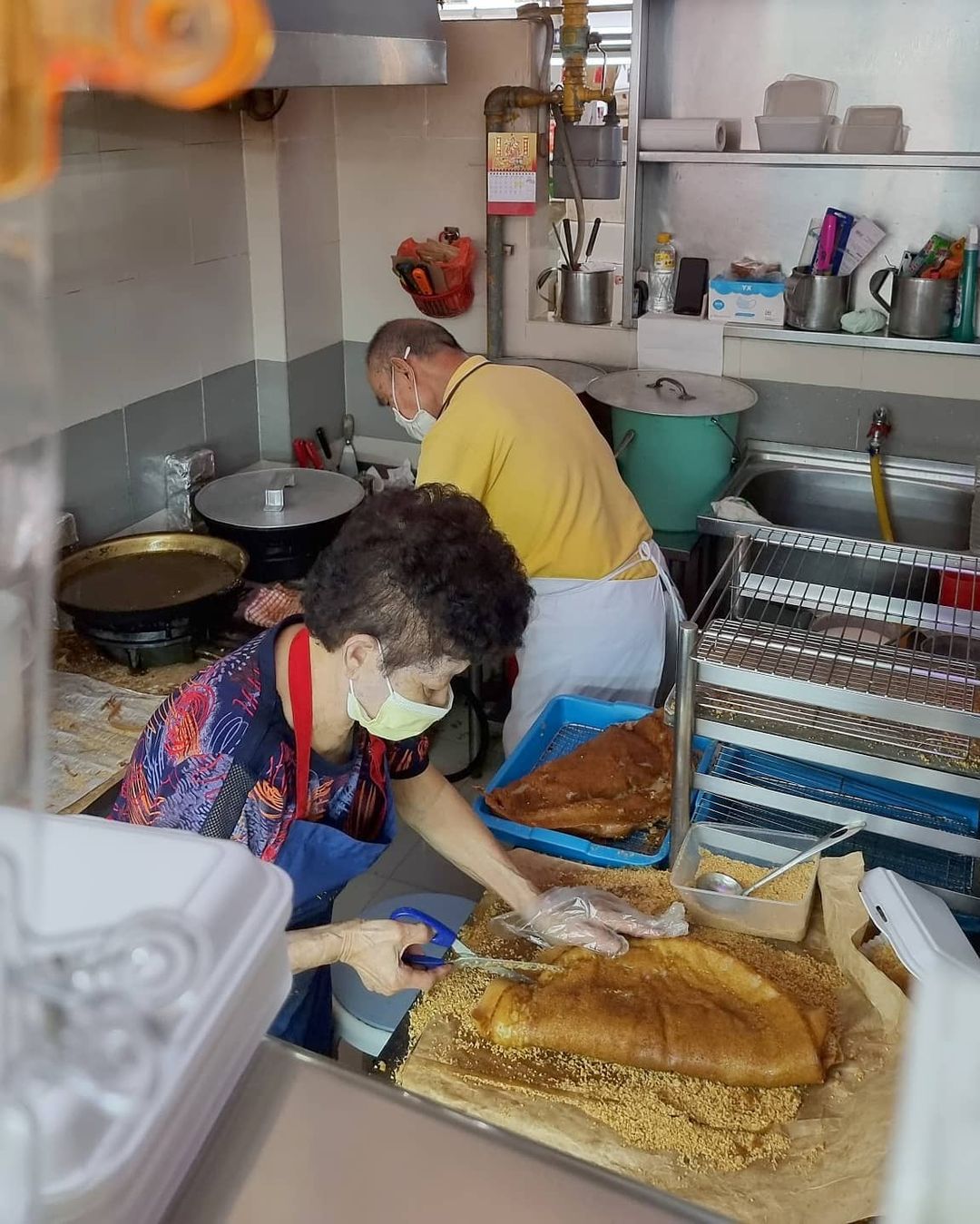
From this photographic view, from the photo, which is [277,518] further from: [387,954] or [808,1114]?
[808,1114]

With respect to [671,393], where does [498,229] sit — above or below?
above

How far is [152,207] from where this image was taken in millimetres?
3012

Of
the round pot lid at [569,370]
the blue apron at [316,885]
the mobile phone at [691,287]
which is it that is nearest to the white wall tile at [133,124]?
the round pot lid at [569,370]

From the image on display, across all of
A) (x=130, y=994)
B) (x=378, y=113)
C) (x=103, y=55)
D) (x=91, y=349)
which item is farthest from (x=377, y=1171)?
(x=378, y=113)

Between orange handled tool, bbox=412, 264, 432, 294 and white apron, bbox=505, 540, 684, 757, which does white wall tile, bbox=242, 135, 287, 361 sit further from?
white apron, bbox=505, 540, 684, 757

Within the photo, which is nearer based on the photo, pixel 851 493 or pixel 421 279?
pixel 851 493

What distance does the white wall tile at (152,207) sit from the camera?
2.90 m

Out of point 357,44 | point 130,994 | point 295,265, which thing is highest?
point 357,44

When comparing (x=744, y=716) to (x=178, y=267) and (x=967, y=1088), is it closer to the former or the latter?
(x=967, y=1088)

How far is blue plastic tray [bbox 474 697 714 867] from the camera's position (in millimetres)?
1806

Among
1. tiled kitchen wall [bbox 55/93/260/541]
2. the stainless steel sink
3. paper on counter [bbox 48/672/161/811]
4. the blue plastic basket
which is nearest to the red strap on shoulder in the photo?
the blue plastic basket

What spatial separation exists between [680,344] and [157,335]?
1534mm

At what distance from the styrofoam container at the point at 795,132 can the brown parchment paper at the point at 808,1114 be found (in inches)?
88.9

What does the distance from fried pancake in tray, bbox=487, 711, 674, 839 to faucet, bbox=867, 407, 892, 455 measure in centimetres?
164
